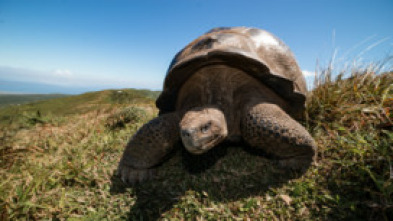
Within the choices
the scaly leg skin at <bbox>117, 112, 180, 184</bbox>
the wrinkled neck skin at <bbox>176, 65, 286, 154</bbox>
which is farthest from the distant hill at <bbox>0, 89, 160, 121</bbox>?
the scaly leg skin at <bbox>117, 112, 180, 184</bbox>

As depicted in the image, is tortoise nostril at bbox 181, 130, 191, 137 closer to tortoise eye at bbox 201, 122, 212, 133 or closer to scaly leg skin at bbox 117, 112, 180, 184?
tortoise eye at bbox 201, 122, 212, 133

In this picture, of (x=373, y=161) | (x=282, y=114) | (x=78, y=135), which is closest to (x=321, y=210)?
(x=373, y=161)

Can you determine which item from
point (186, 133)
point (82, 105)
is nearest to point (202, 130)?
point (186, 133)

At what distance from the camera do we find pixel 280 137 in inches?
76.6

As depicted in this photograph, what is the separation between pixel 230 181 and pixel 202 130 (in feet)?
2.33

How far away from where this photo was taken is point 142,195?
6.25 feet

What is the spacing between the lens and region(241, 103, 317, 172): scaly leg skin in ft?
6.40

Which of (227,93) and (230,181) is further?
(227,93)

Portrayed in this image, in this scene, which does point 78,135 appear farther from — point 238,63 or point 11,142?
point 238,63

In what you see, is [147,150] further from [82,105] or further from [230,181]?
[82,105]

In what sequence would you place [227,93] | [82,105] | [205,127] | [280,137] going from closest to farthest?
[205,127] → [280,137] → [227,93] → [82,105]

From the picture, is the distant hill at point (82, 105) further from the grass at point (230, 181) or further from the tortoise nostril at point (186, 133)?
the tortoise nostril at point (186, 133)

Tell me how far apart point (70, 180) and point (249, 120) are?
2263 mm

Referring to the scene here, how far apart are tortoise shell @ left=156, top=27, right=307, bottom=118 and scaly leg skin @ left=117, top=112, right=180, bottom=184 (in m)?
0.79
